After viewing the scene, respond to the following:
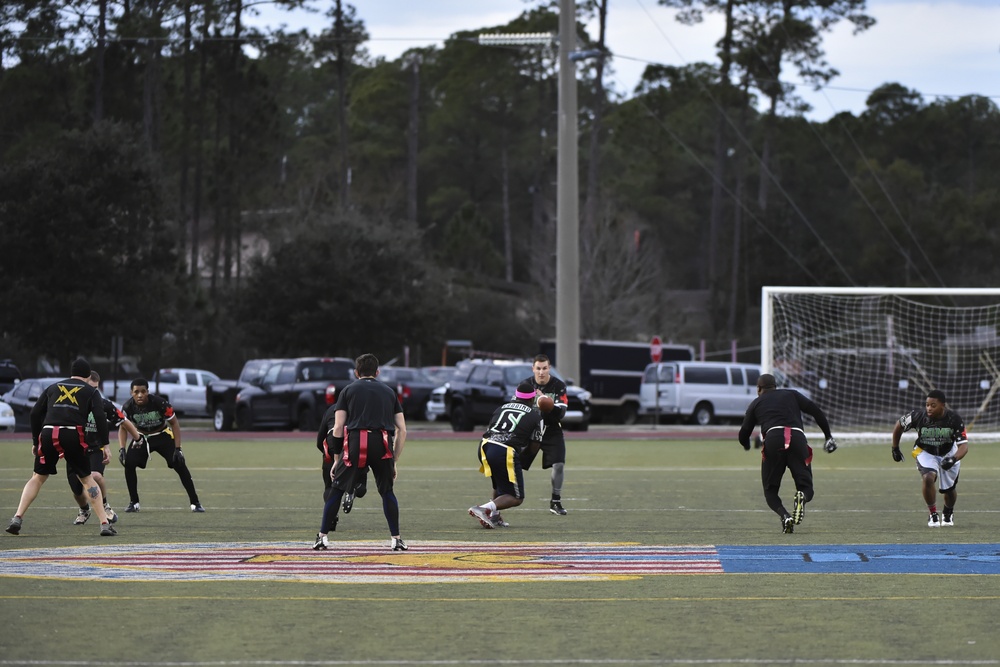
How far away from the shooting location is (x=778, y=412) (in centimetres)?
1619

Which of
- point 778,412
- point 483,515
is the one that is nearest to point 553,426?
point 483,515

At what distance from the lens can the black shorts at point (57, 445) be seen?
15.4 meters

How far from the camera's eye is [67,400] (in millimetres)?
15500

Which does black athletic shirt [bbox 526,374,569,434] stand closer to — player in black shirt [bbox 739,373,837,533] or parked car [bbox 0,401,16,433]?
player in black shirt [bbox 739,373,837,533]

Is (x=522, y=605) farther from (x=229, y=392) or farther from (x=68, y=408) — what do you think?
(x=229, y=392)

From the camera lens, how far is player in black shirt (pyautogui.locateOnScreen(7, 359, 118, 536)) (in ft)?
50.4

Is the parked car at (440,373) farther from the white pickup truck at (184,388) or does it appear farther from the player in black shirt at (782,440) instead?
the player in black shirt at (782,440)

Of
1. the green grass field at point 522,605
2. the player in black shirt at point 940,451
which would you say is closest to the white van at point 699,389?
the green grass field at point 522,605

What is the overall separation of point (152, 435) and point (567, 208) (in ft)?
87.5

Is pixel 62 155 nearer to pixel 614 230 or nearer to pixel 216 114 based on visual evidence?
pixel 216 114

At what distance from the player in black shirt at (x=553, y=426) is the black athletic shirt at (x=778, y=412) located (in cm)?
216

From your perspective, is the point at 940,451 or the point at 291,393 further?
the point at 291,393

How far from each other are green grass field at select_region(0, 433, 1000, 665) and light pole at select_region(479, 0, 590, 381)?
2354cm

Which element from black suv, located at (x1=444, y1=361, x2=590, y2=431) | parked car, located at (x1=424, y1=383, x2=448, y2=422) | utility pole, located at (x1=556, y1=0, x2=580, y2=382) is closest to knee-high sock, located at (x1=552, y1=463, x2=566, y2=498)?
black suv, located at (x1=444, y1=361, x2=590, y2=431)
